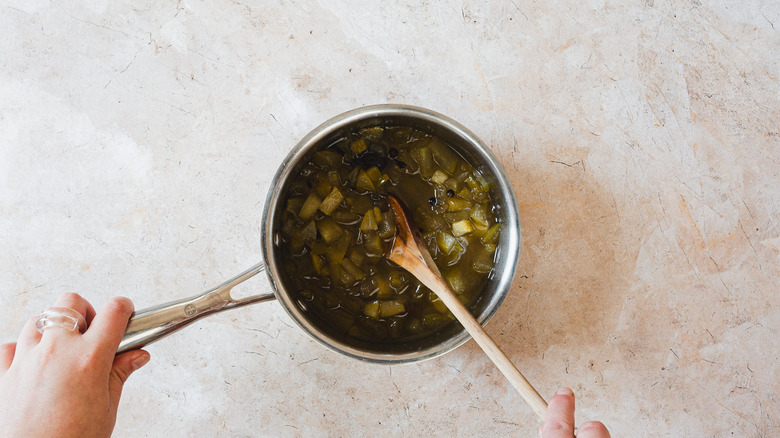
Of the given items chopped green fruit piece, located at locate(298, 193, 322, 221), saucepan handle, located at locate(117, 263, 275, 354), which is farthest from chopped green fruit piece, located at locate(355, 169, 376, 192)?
saucepan handle, located at locate(117, 263, 275, 354)

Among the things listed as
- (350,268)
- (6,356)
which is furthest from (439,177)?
(6,356)

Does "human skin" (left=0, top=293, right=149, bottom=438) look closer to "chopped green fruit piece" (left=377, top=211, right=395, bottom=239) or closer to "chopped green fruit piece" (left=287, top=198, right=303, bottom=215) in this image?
"chopped green fruit piece" (left=287, top=198, right=303, bottom=215)

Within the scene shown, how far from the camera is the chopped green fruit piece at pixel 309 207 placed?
1543 millimetres

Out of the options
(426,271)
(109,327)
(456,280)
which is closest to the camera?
(109,327)

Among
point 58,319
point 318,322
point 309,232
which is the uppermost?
point 309,232

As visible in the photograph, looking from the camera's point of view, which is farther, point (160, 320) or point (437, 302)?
point (437, 302)

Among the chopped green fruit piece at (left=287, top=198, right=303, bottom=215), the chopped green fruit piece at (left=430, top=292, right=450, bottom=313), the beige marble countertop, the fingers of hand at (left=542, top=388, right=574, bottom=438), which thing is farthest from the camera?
the beige marble countertop

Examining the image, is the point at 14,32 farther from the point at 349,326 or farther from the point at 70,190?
the point at 349,326

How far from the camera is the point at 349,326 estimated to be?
5.27 feet

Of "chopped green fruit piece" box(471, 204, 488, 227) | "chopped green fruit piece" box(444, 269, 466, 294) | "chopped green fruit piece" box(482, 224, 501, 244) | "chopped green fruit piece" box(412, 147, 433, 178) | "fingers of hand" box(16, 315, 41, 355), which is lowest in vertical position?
"fingers of hand" box(16, 315, 41, 355)

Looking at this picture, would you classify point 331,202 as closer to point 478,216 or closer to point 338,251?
point 338,251

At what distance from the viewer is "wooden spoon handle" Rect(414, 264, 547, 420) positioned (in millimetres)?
1352

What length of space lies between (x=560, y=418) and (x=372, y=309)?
2.01 ft

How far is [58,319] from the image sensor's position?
1.38 m
